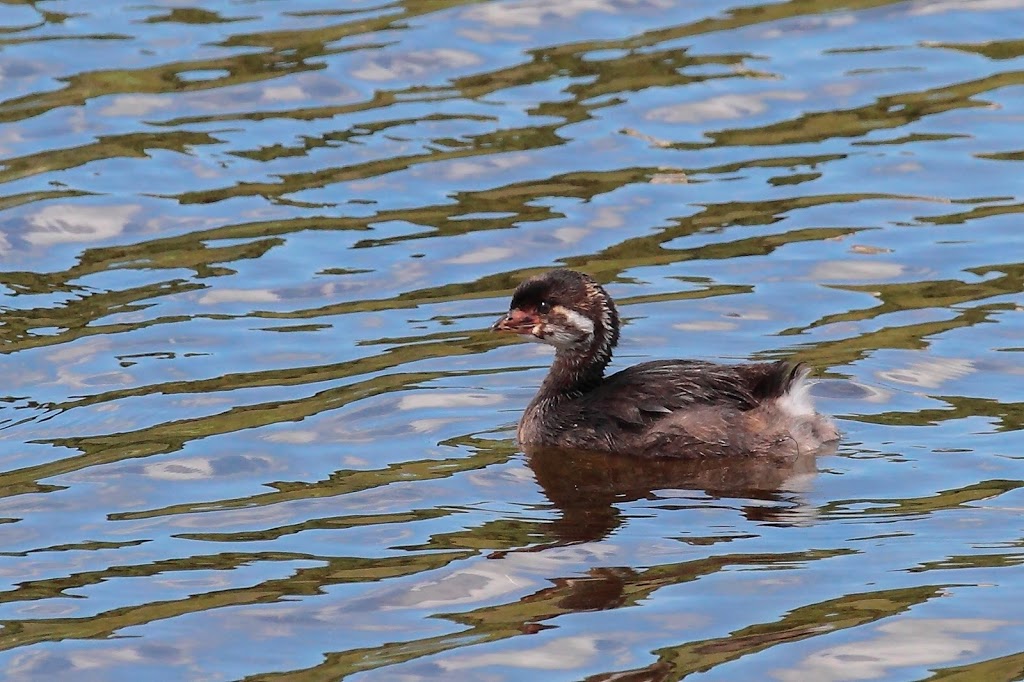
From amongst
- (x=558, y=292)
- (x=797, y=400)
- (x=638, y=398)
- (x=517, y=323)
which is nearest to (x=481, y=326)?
(x=517, y=323)

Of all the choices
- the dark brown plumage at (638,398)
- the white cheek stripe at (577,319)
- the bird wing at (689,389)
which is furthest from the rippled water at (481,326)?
the white cheek stripe at (577,319)

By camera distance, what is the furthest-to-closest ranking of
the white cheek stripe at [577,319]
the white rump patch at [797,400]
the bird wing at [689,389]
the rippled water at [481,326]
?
the white cheek stripe at [577,319] < the bird wing at [689,389] < the white rump patch at [797,400] < the rippled water at [481,326]

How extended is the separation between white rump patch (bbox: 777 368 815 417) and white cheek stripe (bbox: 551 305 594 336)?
121cm

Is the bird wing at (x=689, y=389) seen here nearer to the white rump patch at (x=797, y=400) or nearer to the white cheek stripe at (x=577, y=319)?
the white rump patch at (x=797, y=400)

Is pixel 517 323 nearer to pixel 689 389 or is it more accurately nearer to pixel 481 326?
pixel 481 326

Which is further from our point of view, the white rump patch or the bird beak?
the bird beak

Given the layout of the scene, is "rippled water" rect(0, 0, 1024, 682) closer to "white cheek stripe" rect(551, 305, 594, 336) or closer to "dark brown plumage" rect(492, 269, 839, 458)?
"dark brown plumage" rect(492, 269, 839, 458)

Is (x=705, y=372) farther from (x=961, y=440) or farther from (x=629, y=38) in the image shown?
(x=629, y=38)

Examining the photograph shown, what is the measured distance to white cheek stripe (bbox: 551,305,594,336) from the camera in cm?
1045

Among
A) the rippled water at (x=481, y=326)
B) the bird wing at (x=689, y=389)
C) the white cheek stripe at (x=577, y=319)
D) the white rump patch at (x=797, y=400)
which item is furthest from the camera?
the white cheek stripe at (x=577, y=319)

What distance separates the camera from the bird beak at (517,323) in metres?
10.5

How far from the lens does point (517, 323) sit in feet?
34.5

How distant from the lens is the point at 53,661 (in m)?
7.46

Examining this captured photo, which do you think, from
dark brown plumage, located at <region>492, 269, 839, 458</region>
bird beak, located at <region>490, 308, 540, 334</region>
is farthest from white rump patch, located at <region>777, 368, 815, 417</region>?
bird beak, located at <region>490, 308, 540, 334</region>
